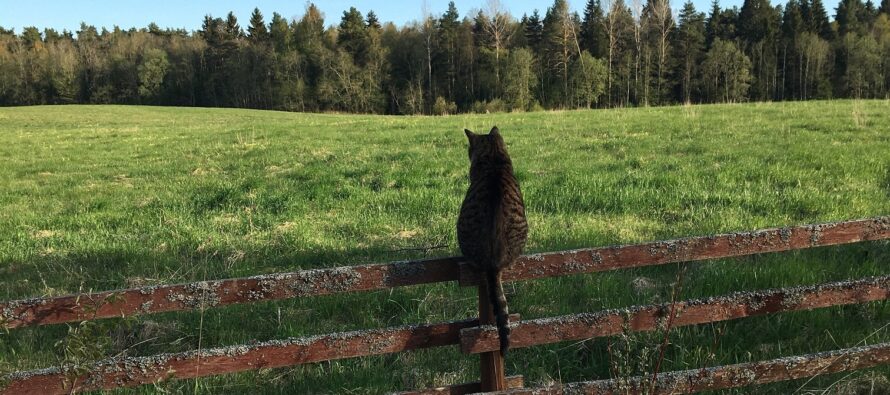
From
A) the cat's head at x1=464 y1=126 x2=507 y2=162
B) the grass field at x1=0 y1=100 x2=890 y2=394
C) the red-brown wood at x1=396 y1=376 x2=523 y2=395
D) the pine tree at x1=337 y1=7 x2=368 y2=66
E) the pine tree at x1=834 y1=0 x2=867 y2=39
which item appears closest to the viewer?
the red-brown wood at x1=396 y1=376 x2=523 y2=395

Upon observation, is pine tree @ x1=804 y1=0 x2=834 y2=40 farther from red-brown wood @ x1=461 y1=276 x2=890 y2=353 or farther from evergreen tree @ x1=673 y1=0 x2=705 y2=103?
red-brown wood @ x1=461 y1=276 x2=890 y2=353

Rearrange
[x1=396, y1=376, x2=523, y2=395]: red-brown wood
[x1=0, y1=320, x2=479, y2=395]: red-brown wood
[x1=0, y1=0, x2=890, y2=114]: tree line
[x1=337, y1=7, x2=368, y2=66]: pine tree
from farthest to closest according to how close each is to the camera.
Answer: [x1=337, y1=7, x2=368, y2=66]: pine tree
[x1=0, y1=0, x2=890, y2=114]: tree line
[x1=396, y1=376, x2=523, y2=395]: red-brown wood
[x1=0, y1=320, x2=479, y2=395]: red-brown wood

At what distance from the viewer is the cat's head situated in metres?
3.91

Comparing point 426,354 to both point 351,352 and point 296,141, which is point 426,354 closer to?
point 351,352

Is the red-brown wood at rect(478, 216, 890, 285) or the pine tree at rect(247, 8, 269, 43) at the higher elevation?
the pine tree at rect(247, 8, 269, 43)

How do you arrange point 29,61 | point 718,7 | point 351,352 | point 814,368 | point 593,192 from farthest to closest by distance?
point 29,61 < point 718,7 < point 593,192 < point 814,368 < point 351,352

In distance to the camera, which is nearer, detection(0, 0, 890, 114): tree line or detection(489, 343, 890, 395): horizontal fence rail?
detection(489, 343, 890, 395): horizontal fence rail

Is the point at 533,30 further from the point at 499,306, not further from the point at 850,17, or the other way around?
the point at 499,306

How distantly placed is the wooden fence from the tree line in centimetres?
5226

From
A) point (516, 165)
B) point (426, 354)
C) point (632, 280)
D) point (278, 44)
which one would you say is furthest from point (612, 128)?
point (278, 44)

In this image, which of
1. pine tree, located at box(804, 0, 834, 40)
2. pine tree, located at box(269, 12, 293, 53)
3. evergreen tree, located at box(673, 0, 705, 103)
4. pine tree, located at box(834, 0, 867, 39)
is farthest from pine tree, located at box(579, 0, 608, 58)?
pine tree, located at box(269, 12, 293, 53)

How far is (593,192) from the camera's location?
7.77 metres

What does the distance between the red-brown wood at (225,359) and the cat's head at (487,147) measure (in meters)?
1.53

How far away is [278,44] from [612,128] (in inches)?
2947
